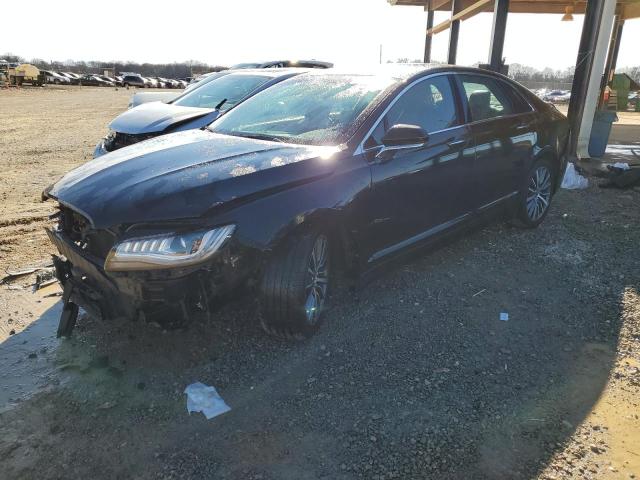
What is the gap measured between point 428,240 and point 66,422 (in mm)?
2812

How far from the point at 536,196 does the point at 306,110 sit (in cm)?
302

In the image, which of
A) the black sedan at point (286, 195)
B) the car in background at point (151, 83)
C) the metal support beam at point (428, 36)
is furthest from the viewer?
the car in background at point (151, 83)

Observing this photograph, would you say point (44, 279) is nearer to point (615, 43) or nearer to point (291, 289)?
point (291, 289)

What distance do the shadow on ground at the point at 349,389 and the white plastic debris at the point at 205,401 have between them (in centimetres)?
5

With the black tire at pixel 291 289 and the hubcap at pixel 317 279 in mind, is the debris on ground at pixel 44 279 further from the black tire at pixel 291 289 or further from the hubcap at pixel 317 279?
the hubcap at pixel 317 279

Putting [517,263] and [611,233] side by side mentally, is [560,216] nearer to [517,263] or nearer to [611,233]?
[611,233]

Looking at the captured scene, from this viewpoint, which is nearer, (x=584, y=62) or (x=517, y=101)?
(x=517, y=101)

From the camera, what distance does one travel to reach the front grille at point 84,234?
2791 millimetres

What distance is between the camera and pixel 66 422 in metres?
2.61

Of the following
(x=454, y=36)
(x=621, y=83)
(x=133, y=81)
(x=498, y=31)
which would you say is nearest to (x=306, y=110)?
(x=498, y=31)

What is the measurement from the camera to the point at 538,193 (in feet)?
18.0

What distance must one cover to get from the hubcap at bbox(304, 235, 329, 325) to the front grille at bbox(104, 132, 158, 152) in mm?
3441

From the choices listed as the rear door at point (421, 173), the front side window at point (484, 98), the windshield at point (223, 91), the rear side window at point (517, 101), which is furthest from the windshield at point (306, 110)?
the windshield at point (223, 91)

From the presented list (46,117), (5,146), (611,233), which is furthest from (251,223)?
(46,117)
